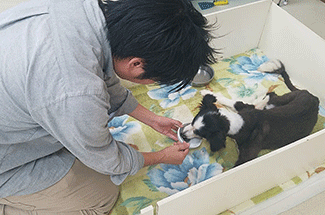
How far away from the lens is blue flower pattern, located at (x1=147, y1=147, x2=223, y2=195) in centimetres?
107

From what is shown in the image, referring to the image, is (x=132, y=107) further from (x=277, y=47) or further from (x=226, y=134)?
(x=277, y=47)

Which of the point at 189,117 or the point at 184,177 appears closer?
the point at 184,177

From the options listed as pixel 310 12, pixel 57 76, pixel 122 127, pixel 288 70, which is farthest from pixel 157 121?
pixel 310 12

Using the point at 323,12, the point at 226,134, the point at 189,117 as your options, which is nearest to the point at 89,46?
the point at 226,134

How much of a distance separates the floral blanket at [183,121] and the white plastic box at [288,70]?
0.10 meters

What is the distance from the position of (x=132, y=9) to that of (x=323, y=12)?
5.12ft

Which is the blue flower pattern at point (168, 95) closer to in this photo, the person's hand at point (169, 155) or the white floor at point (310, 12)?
the person's hand at point (169, 155)

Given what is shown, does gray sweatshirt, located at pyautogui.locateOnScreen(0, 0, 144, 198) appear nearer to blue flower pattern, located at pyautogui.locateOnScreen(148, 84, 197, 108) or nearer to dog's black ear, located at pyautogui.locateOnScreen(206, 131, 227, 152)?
dog's black ear, located at pyautogui.locateOnScreen(206, 131, 227, 152)

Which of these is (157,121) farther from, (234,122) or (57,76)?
(57,76)

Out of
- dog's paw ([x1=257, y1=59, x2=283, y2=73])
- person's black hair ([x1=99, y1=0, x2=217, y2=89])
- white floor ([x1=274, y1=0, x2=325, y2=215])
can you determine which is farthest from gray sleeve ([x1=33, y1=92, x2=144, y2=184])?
white floor ([x1=274, y1=0, x2=325, y2=215])

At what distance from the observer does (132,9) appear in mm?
594

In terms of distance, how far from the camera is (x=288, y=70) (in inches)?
58.9

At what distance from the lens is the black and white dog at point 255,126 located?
3.51 feet

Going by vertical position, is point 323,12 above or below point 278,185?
above
